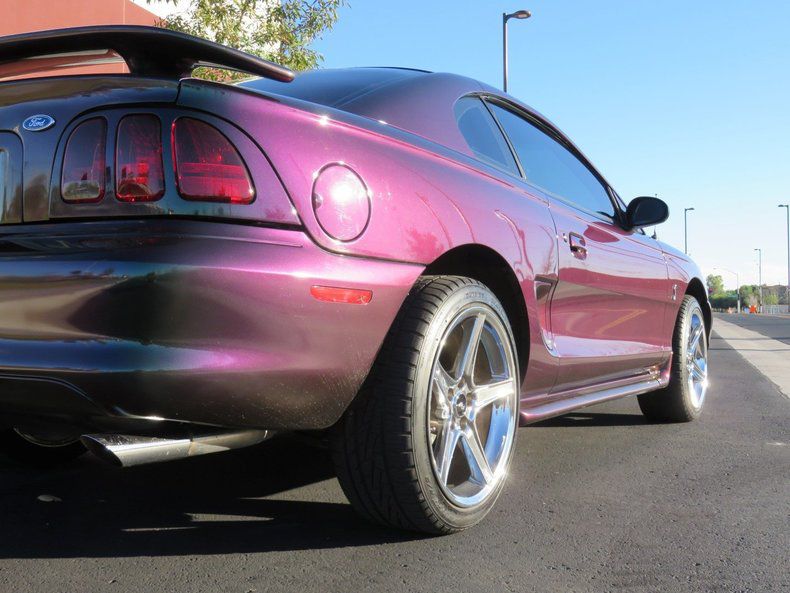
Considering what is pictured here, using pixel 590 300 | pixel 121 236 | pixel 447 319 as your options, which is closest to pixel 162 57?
pixel 121 236

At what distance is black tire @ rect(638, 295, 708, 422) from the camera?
15.7 feet

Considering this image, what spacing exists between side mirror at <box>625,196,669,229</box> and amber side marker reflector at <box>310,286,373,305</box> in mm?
2562

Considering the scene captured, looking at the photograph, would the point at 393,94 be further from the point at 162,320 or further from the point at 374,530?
the point at 374,530

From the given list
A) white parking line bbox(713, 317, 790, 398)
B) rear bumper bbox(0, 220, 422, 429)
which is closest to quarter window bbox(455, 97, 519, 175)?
rear bumper bbox(0, 220, 422, 429)

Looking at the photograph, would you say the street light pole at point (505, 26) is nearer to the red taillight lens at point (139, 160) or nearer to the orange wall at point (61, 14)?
the orange wall at point (61, 14)

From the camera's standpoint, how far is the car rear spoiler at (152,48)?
210 centimetres

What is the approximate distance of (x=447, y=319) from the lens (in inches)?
95.7

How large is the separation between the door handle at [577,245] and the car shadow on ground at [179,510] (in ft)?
4.49

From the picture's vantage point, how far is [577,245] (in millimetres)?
3459

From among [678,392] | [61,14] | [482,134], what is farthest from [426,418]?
[61,14]

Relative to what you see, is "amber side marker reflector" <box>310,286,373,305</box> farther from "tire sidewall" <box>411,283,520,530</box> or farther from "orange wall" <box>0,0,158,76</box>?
"orange wall" <box>0,0,158,76</box>

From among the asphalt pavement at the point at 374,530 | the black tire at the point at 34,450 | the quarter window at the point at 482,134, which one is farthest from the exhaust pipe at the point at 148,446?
the quarter window at the point at 482,134

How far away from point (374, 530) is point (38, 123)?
1.51 metres

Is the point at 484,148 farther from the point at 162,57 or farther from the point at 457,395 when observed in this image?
the point at 162,57
